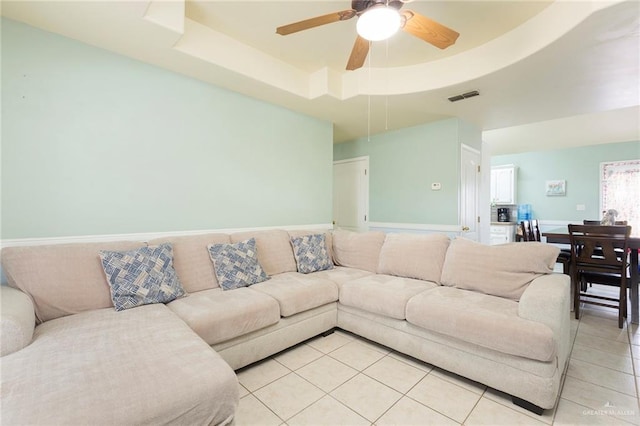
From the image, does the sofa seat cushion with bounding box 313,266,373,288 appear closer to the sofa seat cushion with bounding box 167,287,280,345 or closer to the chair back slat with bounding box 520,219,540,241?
the sofa seat cushion with bounding box 167,287,280,345

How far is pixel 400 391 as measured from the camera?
186 centimetres

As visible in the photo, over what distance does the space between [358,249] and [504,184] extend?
5.78 m

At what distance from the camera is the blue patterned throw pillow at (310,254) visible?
10.1 ft

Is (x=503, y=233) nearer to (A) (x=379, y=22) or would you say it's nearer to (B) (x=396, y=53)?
(B) (x=396, y=53)

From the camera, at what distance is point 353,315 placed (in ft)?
8.52

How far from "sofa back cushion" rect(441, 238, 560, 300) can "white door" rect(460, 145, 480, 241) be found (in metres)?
1.75

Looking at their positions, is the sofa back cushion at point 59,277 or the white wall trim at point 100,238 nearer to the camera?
the sofa back cushion at point 59,277

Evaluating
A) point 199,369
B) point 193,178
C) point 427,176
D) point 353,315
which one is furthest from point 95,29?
point 427,176

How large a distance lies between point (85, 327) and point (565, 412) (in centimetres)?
281

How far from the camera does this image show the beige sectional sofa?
3.51ft

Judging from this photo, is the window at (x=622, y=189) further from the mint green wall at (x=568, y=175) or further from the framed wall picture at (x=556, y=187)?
the framed wall picture at (x=556, y=187)

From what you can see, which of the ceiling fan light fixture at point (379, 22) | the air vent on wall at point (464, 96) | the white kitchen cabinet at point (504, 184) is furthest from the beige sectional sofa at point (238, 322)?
the white kitchen cabinet at point (504, 184)

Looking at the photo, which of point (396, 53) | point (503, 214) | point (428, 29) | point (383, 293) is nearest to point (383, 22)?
point (428, 29)

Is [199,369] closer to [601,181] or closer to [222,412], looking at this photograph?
[222,412]
